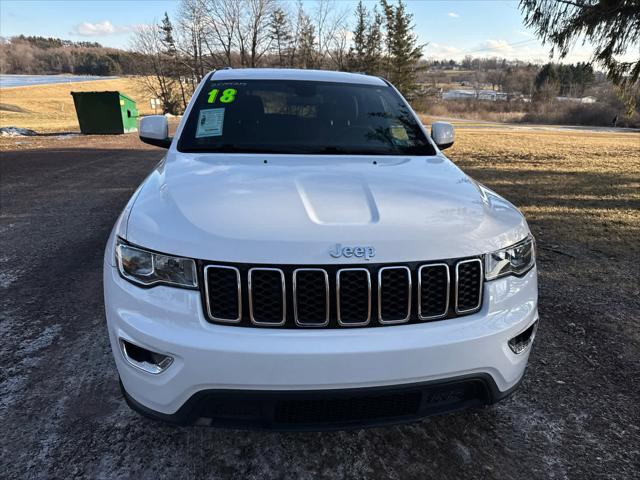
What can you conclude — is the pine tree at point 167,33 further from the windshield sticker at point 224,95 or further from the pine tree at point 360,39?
the windshield sticker at point 224,95

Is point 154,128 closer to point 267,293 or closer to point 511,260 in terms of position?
point 267,293

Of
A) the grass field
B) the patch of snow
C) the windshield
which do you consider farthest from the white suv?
the grass field

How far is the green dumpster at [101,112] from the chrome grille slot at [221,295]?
1828cm

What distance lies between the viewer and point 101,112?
17938mm

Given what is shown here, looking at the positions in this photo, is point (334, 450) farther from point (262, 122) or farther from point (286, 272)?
point (262, 122)

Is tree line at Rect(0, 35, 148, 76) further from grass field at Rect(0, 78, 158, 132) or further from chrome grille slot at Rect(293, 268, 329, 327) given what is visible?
chrome grille slot at Rect(293, 268, 329, 327)

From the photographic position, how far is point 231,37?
130 feet

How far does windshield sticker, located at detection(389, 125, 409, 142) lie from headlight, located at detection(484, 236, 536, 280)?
130 cm

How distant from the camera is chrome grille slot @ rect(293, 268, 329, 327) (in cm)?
177

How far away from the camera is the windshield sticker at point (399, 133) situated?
126 inches

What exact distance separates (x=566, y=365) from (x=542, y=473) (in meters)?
1.04

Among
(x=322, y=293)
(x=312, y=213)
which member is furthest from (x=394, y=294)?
(x=312, y=213)

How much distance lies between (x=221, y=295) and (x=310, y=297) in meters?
0.34

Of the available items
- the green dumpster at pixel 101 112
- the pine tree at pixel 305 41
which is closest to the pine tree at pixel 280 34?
the pine tree at pixel 305 41
